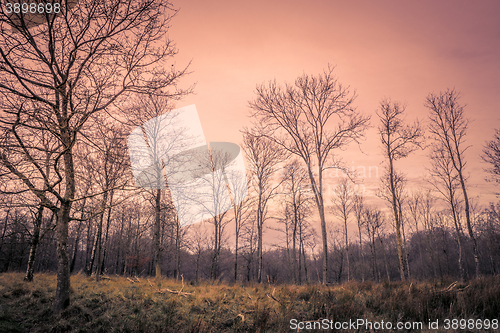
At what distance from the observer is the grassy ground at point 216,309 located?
17.5 feet

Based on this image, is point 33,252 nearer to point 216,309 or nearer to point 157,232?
point 157,232

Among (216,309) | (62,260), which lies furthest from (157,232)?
(216,309)

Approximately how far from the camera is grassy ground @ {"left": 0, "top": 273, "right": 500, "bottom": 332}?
210 inches

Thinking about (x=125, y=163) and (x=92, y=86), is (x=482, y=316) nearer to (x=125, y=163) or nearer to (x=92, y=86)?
(x=125, y=163)

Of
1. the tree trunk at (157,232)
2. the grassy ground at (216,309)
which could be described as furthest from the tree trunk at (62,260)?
the tree trunk at (157,232)

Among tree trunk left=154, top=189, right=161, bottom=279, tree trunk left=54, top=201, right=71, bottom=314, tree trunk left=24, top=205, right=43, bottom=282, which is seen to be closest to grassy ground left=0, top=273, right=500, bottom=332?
tree trunk left=54, top=201, right=71, bottom=314

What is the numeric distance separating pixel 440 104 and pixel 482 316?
713 inches

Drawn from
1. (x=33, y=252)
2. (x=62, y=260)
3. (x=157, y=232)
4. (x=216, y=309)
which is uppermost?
(x=157, y=232)

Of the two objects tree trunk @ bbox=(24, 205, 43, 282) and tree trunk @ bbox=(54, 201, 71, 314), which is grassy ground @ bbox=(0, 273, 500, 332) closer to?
tree trunk @ bbox=(54, 201, 71, 314)

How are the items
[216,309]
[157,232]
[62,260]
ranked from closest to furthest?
[62,260] < [216,309] < [157,232]

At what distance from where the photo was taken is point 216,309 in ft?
21.1

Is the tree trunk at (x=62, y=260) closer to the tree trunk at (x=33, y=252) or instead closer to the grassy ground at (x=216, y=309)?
the grassy ground at (x=216, y=309)

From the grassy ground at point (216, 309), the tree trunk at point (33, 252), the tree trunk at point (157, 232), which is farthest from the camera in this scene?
the tree trunk at point (157, 232)

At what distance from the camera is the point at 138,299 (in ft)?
22.6
